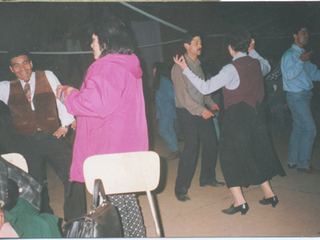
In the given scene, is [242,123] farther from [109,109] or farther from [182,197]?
[109,109]

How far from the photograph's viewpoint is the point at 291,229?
7.21 feet

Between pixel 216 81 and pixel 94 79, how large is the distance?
3.64ft

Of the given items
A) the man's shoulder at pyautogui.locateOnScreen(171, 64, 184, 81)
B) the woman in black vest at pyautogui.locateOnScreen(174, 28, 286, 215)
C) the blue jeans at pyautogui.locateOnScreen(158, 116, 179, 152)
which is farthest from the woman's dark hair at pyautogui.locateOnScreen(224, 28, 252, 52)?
the blue jeans at pyautogui.locateOnScreen(158, 116, 179, 152)

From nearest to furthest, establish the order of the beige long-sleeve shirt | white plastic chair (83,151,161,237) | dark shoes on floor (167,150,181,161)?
white plastic chair (83,151,161,237), the beige long-sleeve shirt, dark shoes on floor (167,150,181,161)

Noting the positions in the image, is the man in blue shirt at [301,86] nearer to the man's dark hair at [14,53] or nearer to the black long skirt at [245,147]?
the black long skirt at [245,147]

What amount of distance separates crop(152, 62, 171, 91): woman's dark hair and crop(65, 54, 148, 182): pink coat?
1733 mm

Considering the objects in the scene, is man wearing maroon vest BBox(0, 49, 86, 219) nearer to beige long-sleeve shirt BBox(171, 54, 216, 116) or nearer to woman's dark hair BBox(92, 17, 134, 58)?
woman's dark hair BBox(92, 17, 134, 58)

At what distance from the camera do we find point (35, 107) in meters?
2.31

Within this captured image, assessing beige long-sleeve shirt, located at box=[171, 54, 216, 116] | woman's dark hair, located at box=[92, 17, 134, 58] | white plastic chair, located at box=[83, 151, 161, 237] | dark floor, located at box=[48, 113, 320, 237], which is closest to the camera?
white plastic chair, located at box=[83, 151, 161, 237]

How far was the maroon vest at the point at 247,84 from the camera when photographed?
7.65 feet

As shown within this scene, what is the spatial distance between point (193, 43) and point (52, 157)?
170 cm

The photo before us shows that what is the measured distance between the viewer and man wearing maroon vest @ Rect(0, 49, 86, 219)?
2293 millimetres

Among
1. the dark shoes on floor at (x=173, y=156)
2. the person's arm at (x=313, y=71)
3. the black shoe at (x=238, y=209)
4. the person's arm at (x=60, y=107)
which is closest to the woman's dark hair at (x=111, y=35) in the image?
the person's arm at (x=60, y=107)

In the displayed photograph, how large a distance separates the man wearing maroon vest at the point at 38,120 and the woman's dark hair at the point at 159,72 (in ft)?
4.84
